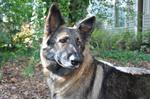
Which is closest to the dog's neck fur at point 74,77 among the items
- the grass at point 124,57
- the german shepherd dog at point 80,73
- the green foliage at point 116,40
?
the german shepherd dog at point 80,73

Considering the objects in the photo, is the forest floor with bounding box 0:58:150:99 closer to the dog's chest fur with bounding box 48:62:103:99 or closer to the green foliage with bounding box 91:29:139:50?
the dog's chest fur with bounding box 48:62:103:99

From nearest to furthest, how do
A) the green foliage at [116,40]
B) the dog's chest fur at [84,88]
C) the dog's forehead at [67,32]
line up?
the dog's forehead at [67,32]
the dog's chest fur at [84,88]
the green foliage at [116,40]

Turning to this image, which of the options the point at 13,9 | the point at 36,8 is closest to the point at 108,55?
the point at 36,8

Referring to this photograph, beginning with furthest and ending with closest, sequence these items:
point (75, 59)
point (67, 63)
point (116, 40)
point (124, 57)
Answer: point (116, 40) < point (124, 57) < point (67, 63) < point (75, 59)

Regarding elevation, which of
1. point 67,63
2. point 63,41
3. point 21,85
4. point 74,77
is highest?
point 63,41

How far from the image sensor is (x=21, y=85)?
29.9 feet

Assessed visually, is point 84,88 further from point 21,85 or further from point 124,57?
point 124,57

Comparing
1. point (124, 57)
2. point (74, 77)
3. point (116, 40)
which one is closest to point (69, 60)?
point (74, 77)

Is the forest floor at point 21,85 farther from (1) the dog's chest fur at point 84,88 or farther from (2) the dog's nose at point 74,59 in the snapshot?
(2) the dog's nose at point 74,59

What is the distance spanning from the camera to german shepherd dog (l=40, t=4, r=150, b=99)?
5449 millimetres

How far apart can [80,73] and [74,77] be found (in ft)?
0.29

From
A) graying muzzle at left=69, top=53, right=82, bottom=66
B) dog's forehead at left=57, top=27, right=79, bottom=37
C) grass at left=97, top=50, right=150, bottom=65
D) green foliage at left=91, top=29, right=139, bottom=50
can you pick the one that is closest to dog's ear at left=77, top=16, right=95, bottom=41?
dog's forehead at left=57, top=27, right=79, bottom=37

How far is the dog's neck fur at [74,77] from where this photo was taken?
5555mm

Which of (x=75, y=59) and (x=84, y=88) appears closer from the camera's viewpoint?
(x=75, y=59)
